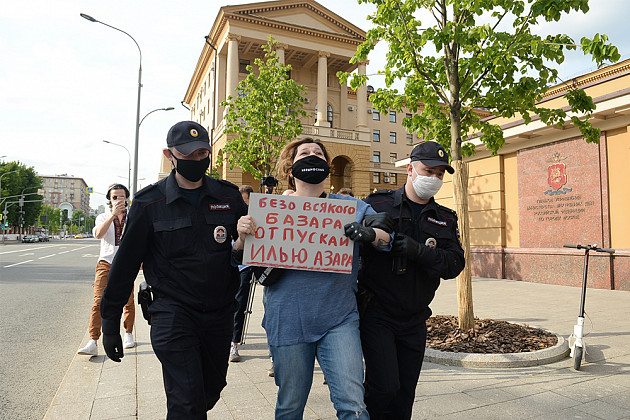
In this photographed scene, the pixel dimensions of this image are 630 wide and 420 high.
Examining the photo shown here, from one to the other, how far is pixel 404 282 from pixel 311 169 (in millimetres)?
848

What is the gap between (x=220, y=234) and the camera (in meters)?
2.67

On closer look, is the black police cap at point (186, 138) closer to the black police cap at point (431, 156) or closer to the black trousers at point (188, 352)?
the black trousers at point (188, 352)

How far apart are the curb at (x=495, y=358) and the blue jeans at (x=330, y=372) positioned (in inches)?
122

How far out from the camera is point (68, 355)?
6.17 metres

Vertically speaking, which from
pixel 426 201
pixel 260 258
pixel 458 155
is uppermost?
pixel 458 155

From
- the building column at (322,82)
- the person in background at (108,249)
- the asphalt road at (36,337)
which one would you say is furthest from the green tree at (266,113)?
the building column at (322,82)

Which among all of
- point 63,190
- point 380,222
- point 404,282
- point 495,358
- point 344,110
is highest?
point 63,190

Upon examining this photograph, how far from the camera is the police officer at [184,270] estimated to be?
247 centimetres

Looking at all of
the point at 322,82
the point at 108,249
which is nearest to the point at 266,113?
the point at 108,249

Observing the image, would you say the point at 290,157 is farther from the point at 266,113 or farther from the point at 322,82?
the point at 322,82

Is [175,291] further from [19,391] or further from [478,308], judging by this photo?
[478,308]

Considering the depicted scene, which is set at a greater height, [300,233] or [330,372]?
[300,233]

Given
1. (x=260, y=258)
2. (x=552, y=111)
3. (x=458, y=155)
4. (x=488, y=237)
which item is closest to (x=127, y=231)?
(x=260, y=258)

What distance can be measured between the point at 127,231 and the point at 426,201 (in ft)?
5.95
